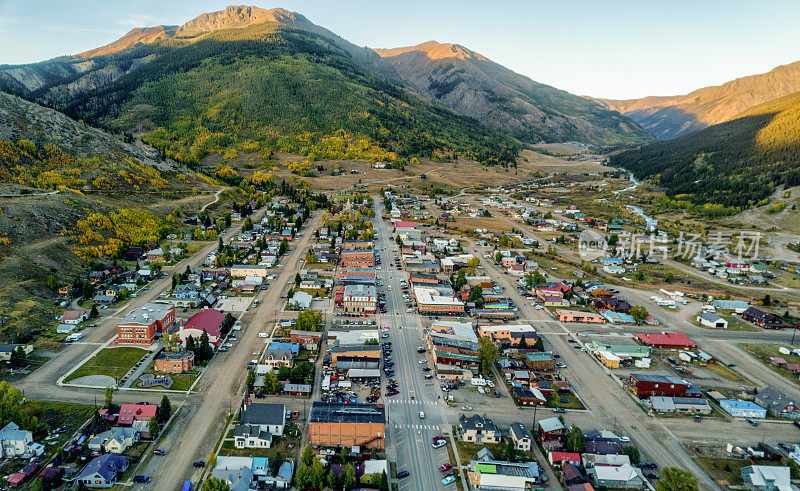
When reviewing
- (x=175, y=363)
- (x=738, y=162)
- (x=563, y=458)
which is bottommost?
(x=563, y=458)

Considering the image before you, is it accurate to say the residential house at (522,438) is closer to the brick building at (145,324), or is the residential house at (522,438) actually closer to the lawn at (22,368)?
the brick building at (145,324)

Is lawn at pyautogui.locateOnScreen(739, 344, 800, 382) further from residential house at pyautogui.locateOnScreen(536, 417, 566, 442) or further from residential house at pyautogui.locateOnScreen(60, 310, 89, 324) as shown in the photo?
residential house at pyautogui.locateOnScreen(60, 310, 89, 324)

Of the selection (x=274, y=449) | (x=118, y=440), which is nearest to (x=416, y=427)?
(x=274, y=449)

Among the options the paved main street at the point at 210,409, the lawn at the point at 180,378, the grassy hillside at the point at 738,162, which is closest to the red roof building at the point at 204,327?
the paved main street at the point at 210,409

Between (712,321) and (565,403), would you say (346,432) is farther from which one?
(712,321)

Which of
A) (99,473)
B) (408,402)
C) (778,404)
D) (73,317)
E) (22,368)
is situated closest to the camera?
(99,473)

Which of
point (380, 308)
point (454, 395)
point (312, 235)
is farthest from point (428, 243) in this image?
point (454, 395)

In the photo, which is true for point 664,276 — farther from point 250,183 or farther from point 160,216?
point 250,183
